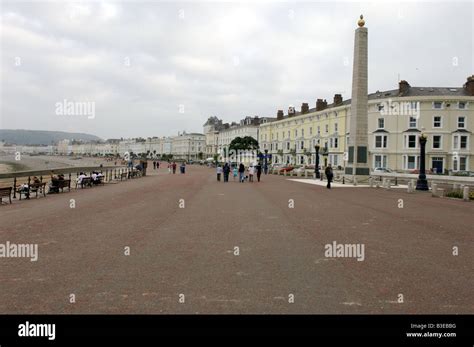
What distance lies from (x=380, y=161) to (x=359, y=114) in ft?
88.1

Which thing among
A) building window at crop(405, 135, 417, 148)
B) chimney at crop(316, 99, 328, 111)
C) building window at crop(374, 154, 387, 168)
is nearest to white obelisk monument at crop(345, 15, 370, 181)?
building window at crop(405, 135, 417, 148)

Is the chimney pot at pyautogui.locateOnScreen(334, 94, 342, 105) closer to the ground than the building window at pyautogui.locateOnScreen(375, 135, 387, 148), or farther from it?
farther from it

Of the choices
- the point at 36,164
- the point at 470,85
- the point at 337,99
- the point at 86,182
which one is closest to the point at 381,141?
the point at 470,85

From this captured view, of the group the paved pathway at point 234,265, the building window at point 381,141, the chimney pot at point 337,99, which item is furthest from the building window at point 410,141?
the paved pathway at point 234,265

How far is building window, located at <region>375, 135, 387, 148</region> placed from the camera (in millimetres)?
55562

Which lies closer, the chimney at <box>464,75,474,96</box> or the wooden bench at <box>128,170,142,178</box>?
the wooden bench at <box>128,170,142,178</box>

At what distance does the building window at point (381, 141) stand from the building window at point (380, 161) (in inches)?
57.9

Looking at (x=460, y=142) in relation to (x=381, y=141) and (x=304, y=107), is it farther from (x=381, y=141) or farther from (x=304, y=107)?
(x=304, y=107)

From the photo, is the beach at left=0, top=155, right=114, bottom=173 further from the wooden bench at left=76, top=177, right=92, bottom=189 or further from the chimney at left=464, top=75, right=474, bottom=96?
the chimney at left=464, top=75, right=474, bottom=96

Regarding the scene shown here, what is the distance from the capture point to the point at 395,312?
15.9 feet

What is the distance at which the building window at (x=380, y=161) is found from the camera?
55.6m

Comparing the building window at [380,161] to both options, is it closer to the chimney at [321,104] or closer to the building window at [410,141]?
the building window at [410,141]

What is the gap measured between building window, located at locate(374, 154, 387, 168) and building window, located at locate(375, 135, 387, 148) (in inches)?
57.9
